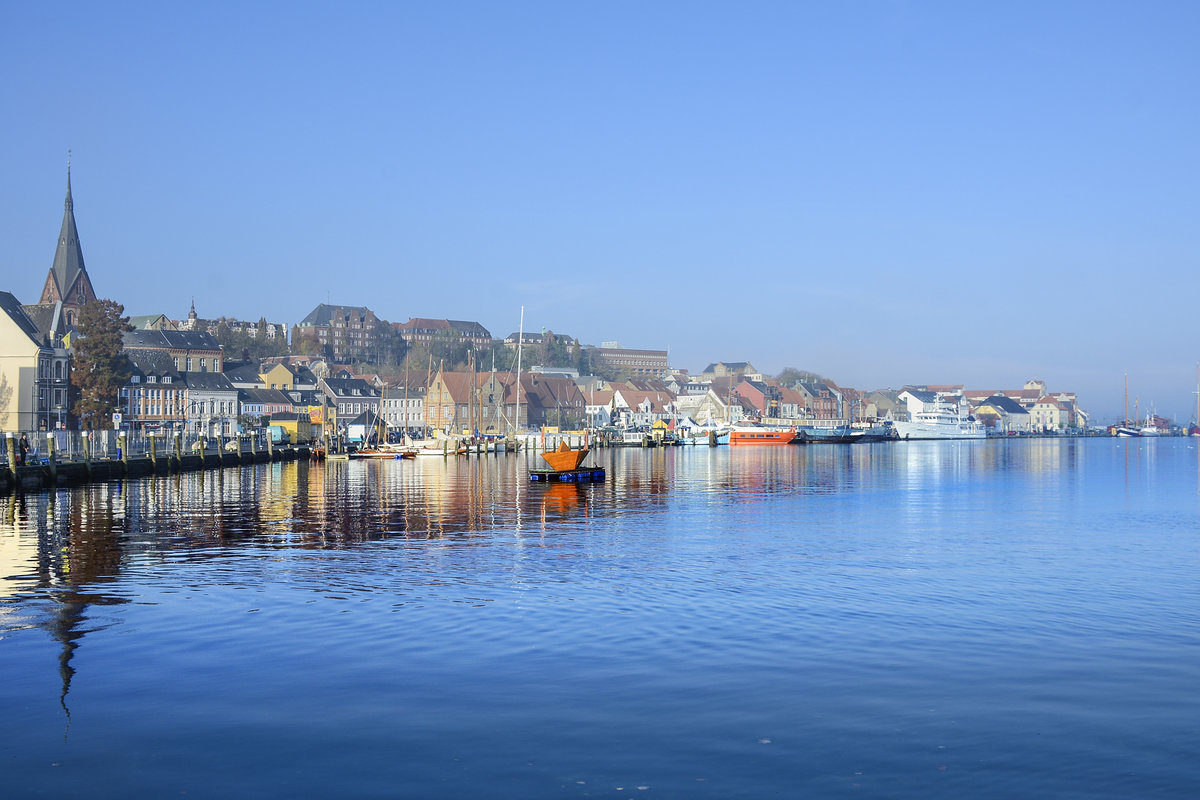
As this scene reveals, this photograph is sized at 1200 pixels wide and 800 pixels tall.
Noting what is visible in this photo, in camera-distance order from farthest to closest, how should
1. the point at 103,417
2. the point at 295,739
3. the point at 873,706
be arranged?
1. the point at 103,417
2. the point at 873,706
3. the point at 295,739

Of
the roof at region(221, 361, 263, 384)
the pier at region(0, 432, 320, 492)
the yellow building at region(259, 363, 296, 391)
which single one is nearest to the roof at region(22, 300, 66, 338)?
the pier at region(0, 432, 320, 492)

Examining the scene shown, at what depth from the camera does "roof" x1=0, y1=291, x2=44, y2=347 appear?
106 meters

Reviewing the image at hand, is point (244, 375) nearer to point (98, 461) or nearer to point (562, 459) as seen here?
point (98, 461)

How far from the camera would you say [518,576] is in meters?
28.4

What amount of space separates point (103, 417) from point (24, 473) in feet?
184

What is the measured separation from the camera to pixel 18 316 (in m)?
107

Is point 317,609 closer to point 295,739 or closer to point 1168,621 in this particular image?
point 295,739

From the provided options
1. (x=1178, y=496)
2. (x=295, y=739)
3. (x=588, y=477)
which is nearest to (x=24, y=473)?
(x=588, y=477)

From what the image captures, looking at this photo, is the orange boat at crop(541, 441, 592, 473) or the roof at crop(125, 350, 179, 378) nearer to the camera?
the orange boat at crop(541, 441, 592, 473)

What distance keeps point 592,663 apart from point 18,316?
345ft


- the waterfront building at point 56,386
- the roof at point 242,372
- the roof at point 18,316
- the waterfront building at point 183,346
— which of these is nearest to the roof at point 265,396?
the waterfront building at point 183,346

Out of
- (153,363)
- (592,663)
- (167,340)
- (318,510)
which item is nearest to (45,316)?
(153,363)

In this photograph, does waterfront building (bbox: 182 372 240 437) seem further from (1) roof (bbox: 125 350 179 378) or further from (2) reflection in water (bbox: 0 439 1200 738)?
(2) reflection in water (bbox: 0 439 1200 738)

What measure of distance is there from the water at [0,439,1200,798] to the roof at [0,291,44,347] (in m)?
75.2
